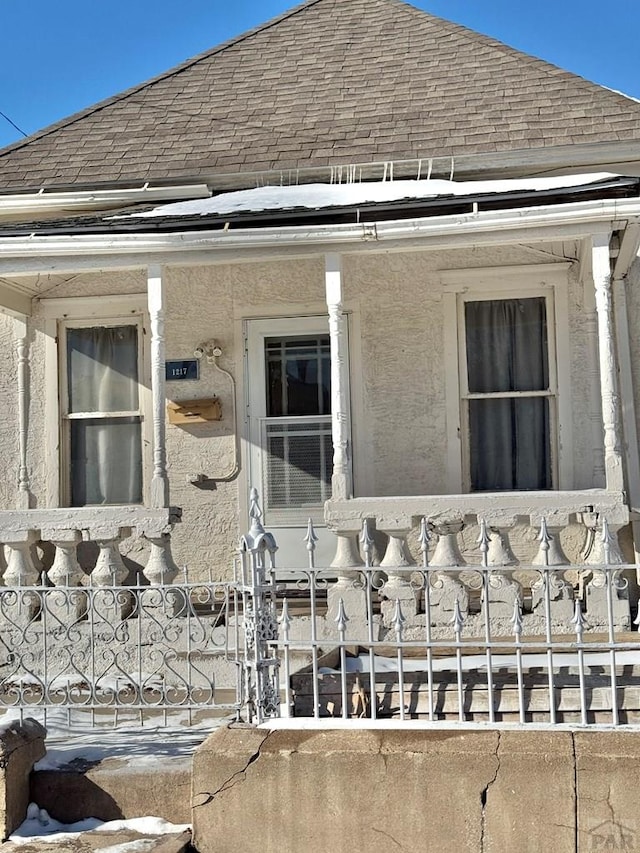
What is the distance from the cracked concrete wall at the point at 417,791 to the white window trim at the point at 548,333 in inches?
164

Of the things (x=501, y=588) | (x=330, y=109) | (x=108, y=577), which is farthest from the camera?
(x=330, y=109)

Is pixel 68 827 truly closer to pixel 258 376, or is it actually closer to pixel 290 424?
pixel 290 424

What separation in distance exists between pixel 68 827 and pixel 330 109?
7.24m

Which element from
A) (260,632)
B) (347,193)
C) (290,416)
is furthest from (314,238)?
(260,632)

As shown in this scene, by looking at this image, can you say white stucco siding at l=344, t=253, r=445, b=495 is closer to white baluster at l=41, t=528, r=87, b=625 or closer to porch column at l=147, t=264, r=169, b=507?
porch column at l=147, t=264, r=169, b=507

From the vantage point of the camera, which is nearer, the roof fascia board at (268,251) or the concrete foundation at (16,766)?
the concrete foundation at (16,766)

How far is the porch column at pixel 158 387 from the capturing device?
739 centimetres

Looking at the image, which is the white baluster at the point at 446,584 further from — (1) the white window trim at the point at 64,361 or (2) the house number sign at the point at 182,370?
(1) the white window trim at the point at 64,361

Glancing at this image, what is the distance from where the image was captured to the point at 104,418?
365 inches

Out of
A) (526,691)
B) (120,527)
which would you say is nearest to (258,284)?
(120,527)

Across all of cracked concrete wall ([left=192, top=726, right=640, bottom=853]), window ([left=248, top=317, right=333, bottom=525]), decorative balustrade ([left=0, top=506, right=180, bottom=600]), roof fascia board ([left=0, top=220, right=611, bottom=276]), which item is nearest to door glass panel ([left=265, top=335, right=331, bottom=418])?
window ([left=248, top=317, right=333, bottom=525])

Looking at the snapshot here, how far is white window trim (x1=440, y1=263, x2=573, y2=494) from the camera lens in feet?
28.0

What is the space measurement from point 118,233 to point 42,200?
79.5 inches

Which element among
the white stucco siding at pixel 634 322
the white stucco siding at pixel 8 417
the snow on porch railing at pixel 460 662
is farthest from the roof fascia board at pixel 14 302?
the white stucco siding at pixel 634 322
